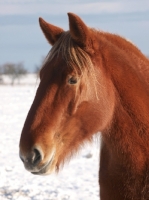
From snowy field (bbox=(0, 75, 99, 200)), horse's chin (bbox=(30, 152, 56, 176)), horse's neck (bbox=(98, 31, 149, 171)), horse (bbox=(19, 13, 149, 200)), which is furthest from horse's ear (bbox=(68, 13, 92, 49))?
snowy field (bbox=(0, 75, 99, 200))

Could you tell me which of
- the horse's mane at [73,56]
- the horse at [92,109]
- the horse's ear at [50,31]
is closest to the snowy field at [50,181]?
the horse at [92,109]

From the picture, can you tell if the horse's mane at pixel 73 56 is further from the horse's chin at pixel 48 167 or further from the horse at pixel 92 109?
the horse's chin at pixel 48 167

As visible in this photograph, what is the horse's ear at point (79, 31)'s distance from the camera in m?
3.01

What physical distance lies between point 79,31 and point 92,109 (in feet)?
1.88

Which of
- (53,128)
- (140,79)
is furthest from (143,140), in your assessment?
(53,128)

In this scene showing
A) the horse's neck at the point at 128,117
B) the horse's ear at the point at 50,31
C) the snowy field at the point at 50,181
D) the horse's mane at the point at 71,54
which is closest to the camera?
the horse's mane at the point at 71,54

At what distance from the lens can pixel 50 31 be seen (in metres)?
3.39

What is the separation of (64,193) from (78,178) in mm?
1002

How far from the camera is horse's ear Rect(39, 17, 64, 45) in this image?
3.37m

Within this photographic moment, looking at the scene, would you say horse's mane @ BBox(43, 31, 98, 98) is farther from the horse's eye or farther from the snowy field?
the snowy field

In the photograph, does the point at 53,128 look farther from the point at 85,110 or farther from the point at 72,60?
the point at 72,60

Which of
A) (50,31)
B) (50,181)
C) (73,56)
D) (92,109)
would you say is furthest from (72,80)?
(50,181)

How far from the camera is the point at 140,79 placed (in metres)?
3.38

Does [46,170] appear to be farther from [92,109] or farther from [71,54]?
[71,54]
